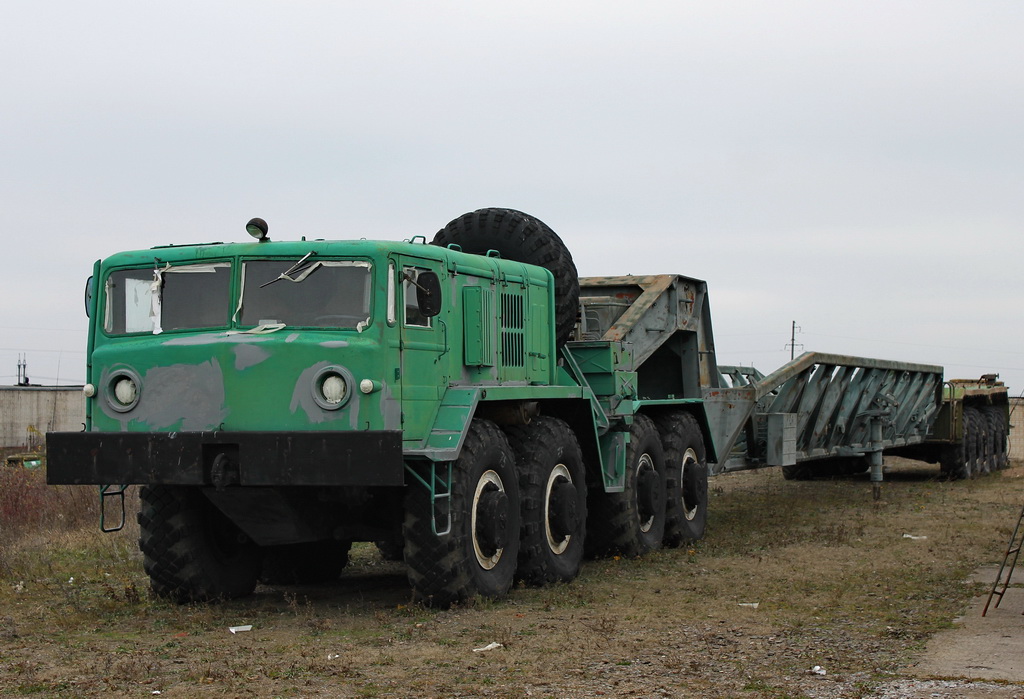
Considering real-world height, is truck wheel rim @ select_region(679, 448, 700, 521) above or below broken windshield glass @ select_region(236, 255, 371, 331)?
below

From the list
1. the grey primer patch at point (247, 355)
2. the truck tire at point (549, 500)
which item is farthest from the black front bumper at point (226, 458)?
the truck tire at point (549, 500)

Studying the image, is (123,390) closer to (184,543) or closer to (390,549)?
(184,543)

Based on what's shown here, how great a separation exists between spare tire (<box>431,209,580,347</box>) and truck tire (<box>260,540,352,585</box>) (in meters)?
3.01

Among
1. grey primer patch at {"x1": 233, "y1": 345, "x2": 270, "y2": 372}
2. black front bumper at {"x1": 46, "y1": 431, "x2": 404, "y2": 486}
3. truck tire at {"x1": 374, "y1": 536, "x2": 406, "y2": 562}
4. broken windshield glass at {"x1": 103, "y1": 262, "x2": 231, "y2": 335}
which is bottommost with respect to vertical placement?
truck tire at {"x1": 374, "y1": 536, "x2": 406, "y2": 562}

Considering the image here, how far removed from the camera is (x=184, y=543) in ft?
33.5

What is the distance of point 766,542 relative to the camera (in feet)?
46.8

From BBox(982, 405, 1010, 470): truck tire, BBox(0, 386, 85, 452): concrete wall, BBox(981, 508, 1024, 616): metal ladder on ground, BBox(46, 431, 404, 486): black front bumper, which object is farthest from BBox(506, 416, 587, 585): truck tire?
BBox(0, 386, 85, 452): concrete wall

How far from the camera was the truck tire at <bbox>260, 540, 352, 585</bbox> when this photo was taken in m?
11.5

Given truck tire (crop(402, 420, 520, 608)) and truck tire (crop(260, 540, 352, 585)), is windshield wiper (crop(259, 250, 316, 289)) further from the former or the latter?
truck tire (crop(260, 540, 352, 585))

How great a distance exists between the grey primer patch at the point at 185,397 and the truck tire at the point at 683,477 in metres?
6.23

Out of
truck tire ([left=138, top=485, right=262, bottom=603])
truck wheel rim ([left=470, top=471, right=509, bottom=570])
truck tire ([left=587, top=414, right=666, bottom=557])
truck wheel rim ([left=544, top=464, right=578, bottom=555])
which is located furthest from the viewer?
truck tire ([left=587, top=414, right=666, bottom=557])

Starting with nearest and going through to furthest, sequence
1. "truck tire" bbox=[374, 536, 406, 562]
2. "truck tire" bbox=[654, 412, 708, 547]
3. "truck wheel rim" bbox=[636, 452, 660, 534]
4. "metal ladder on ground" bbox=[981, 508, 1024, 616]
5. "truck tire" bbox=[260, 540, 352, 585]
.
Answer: "metal ladder on ground" bbox=[981, 508, 1024, 616], "truck tire" bbox=[374, 536, 406, 562], "truck tire" bbox=[260, 540, 352, 585], "truck wheel rim" bbox=[636, 452, 660, 534], "truck tire" bbox=[654, 412, 708, 547]

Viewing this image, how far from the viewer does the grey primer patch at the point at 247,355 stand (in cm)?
922

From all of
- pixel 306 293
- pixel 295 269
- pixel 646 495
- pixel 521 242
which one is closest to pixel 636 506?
pixel 646 495
